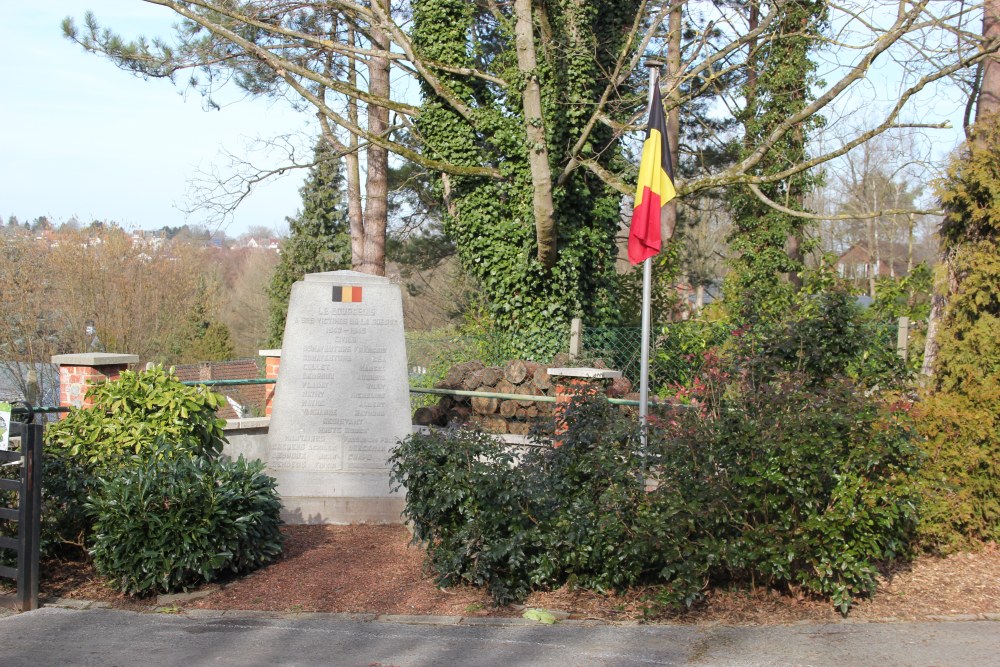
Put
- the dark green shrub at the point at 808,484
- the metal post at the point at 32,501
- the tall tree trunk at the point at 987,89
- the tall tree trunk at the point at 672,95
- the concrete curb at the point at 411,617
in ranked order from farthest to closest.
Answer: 1. the tall tree trunk at the point at 672,95
2. the tall tree trunk at the point at 987,89
3. the metal post at the point at 32,501
4. the concrete curb at the point at 411,617
5. the dark green shrub at the point at 808,484

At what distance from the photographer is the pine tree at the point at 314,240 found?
2987 centimetres

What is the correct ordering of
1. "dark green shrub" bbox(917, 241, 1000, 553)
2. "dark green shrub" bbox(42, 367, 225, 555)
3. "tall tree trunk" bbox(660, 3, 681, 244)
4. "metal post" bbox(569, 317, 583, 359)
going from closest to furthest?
"dark green shrub" bbox(42, 367, 225, 555) < "dark green shrub" bbox(917, 241, 1000, 553) < "metal post" bbox(569, 317, 583, 359) < "tall tree trunk" bbox(660, 3, 681, 244)

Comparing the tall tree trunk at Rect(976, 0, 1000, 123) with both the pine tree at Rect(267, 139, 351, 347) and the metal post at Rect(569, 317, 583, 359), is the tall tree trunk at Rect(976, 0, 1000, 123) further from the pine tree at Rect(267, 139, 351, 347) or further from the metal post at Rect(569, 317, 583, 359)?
the pine tree at Rect(267, 139, 351, 347)

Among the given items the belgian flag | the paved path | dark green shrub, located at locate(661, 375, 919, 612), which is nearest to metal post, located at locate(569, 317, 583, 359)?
the belgian flag

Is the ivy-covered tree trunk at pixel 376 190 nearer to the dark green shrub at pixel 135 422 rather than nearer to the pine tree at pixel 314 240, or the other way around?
the pine tree at pixel 314 240

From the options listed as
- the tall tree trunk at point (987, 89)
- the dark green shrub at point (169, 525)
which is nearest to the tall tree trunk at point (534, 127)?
the tall tree trunk at point (987, 89)

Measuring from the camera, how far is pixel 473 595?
20.2 feet

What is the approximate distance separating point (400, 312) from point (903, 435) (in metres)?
4.72

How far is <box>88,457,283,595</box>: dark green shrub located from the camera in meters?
6.17

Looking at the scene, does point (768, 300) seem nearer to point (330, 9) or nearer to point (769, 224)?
point (769, 224)

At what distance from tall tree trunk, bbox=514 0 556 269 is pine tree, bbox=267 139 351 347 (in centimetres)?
1745

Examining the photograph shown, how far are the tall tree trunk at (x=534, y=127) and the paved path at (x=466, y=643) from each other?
8044mm

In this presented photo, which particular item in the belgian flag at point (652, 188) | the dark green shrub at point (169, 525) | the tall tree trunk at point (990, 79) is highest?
the tall tree trunk at point (990, 79)

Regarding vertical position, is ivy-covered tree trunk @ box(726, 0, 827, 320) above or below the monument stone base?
above
